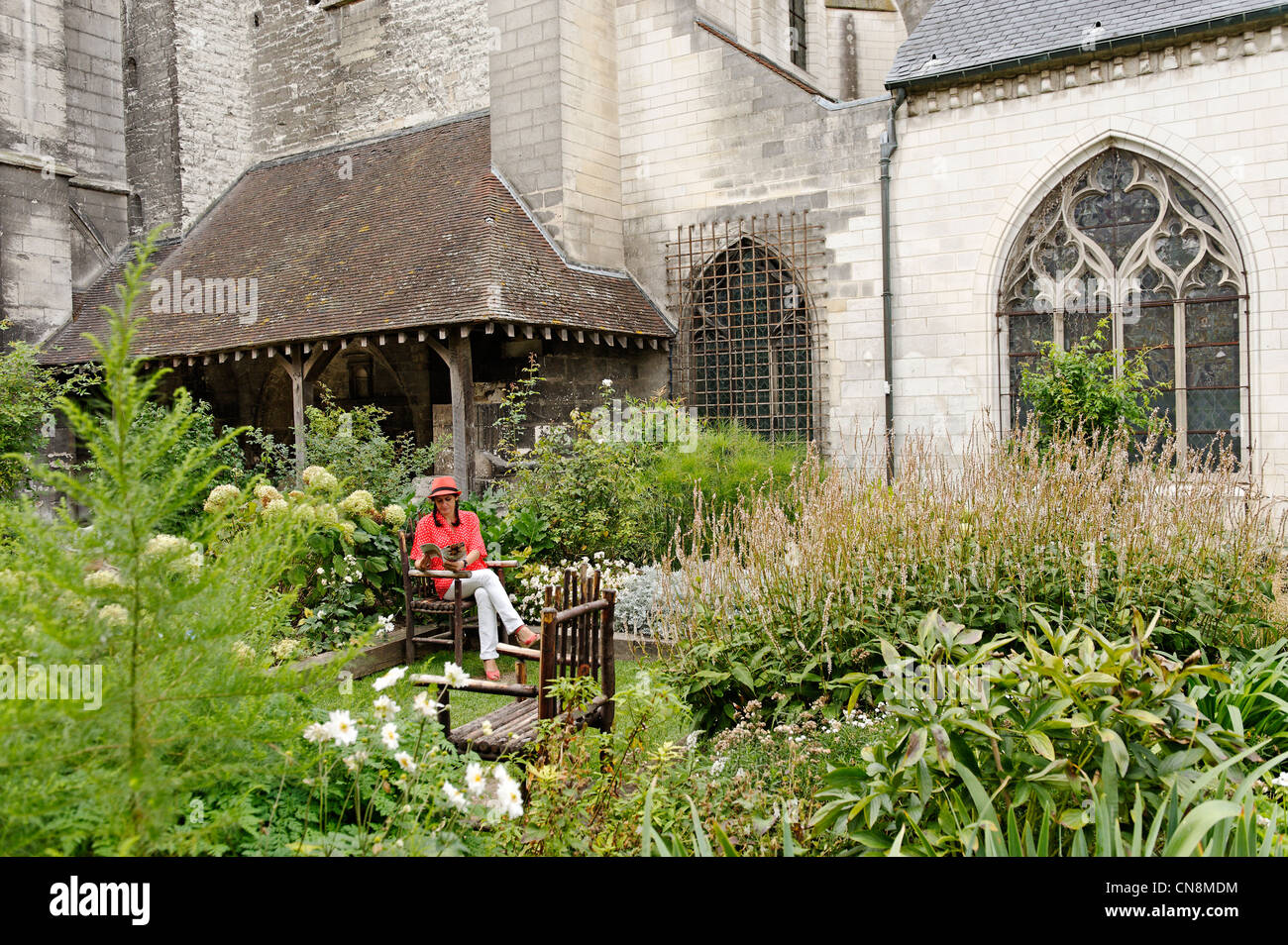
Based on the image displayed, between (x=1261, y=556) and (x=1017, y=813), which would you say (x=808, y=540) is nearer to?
(x=1017, y=813)

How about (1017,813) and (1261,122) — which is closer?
(1017,813)

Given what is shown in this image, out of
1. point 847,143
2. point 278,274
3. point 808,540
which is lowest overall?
point 808,540

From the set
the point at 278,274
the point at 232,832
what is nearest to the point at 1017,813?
the point at 232,832

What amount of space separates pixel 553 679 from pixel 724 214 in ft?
29.2

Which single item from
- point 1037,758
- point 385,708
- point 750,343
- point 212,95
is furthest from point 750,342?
point 212,95

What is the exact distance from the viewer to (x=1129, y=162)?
30.7 ft

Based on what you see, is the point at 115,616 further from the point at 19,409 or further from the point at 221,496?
the point at 19,409

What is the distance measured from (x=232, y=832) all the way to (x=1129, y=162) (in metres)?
9.86

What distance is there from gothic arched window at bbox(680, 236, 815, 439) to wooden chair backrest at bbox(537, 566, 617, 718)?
708cm

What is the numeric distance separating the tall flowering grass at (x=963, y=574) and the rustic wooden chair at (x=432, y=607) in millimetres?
2193

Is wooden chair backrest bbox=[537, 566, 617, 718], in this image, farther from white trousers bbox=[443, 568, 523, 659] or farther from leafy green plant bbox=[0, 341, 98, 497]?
leafy green plant bbox=[0, 341, 98, 497]

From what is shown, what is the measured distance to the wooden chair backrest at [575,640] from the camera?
351cm

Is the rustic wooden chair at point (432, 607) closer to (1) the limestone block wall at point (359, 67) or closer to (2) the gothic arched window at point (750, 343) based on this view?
(2) the gothic arched window at point (750, 343)

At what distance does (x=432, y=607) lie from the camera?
638 centimetres
